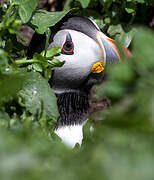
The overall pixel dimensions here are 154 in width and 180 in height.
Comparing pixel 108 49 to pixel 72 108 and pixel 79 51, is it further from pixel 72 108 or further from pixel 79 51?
pixel 72 108

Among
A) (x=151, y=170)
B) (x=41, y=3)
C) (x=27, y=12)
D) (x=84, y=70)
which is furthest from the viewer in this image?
(x=41, y=3)

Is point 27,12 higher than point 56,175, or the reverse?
point 56,175

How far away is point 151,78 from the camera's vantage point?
543 mm

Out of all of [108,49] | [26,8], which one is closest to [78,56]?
[108,49]

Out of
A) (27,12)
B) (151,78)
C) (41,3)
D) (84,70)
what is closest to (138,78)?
(151,78)

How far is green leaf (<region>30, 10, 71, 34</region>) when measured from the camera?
1.48m

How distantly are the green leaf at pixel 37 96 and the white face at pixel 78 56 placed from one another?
40cm

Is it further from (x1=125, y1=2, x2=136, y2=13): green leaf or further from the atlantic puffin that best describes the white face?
(x1=125, y1=2, x2=136, y2=13): green leaf

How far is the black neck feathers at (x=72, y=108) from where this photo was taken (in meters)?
1.73

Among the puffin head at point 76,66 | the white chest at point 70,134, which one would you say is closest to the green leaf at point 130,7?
the puffin head at point 76,66

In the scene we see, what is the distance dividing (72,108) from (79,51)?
241 millimetres

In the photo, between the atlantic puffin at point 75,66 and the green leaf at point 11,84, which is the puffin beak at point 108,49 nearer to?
the atlantic puffin at point 75,66

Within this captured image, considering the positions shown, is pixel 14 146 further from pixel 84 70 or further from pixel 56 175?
pixel 84 70

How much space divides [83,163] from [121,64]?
133 mm
